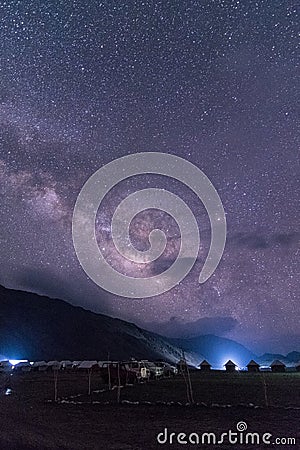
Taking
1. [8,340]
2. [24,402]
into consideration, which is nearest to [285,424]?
[24,402]

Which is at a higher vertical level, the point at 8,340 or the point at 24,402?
the point at 8,340

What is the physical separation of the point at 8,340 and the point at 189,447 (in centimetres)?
19310

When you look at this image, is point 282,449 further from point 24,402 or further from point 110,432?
point 24,402

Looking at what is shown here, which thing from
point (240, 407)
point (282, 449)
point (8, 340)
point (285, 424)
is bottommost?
point (282, 449)

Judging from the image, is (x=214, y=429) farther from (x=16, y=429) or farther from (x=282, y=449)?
(x=16, y=429)

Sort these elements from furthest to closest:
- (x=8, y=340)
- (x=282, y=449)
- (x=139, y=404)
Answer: (x=8, y=340) → (x=139, y=404) → (x=282, y=449)

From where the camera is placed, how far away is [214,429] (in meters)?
15.4

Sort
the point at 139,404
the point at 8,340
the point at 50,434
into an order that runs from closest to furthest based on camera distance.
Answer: the point at 50,434 → the point at 139,404 → the point at 8,340

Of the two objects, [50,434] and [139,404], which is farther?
[139,404]

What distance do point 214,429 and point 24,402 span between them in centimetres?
1480

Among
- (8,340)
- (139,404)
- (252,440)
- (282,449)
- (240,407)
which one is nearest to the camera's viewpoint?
(282,449)

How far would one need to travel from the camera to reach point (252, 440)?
13727 mm

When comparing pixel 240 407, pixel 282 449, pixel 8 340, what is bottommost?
pixel 282 449

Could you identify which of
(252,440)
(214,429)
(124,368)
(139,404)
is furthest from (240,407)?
(124,368)
